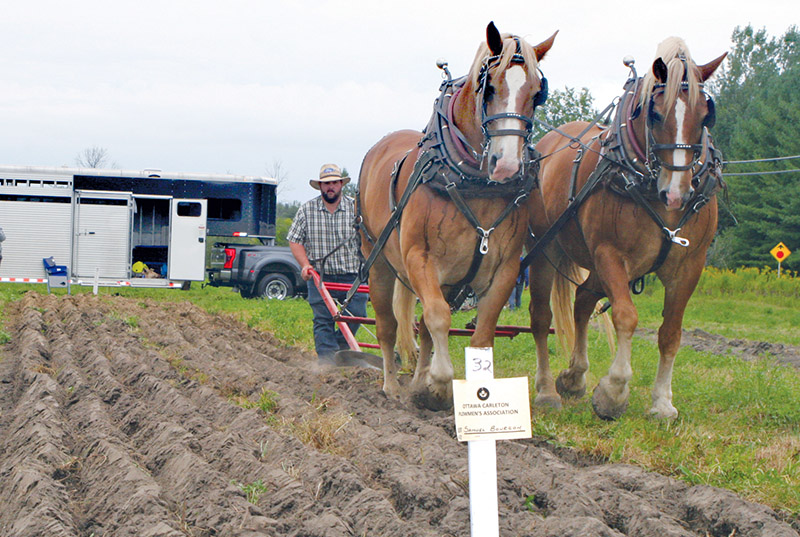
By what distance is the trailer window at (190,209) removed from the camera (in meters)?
17.4

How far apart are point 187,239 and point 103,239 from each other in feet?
5.88

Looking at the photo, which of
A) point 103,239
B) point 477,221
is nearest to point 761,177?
point 103,239

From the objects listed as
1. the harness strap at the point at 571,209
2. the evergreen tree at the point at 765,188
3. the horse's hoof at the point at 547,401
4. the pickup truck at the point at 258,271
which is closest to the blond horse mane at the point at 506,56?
the harness strap at the point at 571,209

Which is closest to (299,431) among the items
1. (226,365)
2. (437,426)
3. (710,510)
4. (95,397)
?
(437,426)

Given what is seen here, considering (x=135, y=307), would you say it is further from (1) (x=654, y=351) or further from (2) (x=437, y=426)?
(2) (x=437, y=426)

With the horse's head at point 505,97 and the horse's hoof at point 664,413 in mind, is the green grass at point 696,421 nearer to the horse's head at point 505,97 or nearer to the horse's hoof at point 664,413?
the horse's hoof at point 664,413

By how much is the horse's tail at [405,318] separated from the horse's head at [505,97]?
5.13 ft

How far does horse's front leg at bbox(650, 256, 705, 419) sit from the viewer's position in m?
5.05

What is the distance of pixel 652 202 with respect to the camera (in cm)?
486

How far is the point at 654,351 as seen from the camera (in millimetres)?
8914

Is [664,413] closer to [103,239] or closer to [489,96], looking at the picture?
[489,96]

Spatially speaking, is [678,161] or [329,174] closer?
[678,161]

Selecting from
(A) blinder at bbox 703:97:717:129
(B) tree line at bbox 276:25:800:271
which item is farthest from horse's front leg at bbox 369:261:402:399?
(B) tree line at bbox 276:25:800:271

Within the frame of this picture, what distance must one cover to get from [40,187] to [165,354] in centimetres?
1160
